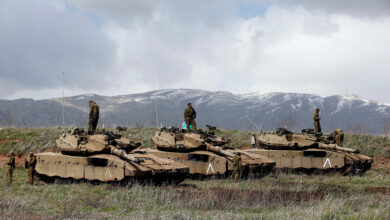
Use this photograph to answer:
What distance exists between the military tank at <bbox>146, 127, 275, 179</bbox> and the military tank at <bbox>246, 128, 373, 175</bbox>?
209 cm

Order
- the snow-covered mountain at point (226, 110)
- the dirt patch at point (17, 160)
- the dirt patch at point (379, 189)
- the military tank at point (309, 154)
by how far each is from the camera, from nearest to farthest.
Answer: the dirt patch at point (379, 189) → the military tank at point (309, 154) → the dirt patch at point (17, 160) → the snow-covered mountain at point (226, 110)

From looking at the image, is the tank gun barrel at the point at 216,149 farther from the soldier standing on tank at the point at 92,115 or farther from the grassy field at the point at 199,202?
the soldier standing on tank at the point at 92,115

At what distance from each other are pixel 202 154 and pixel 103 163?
5.10 m

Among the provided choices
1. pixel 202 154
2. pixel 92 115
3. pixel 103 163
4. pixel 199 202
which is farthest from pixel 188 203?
pixel 92 115

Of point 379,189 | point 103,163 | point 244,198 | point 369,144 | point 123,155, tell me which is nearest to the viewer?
point 244,198

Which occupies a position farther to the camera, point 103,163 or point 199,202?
point 103,163

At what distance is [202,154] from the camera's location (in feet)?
72.8

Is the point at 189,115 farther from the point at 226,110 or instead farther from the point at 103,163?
the point at 226,110

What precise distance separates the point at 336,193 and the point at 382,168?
43.1 feet

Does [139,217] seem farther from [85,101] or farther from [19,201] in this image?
[85,101]

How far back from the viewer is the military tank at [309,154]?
2397 cm

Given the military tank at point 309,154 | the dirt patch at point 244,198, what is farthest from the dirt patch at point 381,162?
the dirt patch at point 244,198

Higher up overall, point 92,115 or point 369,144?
point 92,115

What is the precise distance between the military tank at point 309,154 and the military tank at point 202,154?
2.09m
